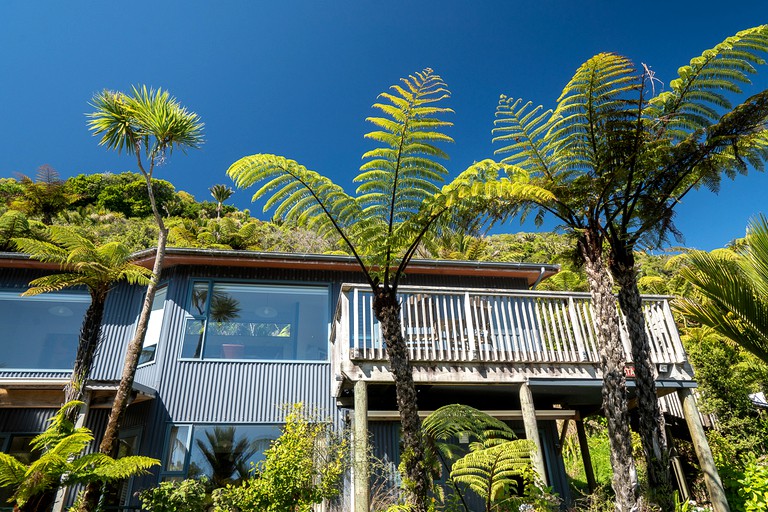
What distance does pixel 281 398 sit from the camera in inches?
357

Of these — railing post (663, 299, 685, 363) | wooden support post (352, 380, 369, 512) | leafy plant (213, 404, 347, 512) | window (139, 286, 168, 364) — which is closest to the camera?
leafy plant (213, 404, 347, 512)

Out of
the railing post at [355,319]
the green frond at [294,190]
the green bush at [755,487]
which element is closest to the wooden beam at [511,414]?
the railing post at [355,319]

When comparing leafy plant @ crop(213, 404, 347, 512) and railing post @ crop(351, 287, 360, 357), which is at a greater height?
railing post @ crop(351, 287, 360, 357)

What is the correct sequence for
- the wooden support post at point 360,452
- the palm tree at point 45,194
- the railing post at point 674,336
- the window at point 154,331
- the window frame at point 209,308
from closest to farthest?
the wooden support post at point 360,452
the railing post at point 674,336
the window frame at point 209,308
the window at point 154,331
the palm tree at point 45,194

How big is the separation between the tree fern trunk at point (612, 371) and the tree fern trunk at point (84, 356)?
23.9 ft

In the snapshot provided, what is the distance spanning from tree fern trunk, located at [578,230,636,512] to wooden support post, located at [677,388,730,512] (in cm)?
235

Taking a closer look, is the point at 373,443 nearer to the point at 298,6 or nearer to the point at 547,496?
the point at 547,496

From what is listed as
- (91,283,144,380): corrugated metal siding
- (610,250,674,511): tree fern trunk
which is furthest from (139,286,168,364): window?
(610,250,674,511): tree fern trunk

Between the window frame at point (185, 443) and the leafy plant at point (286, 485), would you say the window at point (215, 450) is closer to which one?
the window frame at point (185, 443)

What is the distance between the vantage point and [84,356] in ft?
21.7

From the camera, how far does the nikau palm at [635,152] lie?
562 centimetres

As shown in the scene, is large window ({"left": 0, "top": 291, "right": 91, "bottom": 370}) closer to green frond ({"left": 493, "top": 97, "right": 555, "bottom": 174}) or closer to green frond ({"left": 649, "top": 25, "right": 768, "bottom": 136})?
green frond ({"left": 493, "top": 97, "right": 555, "bottom": 174})

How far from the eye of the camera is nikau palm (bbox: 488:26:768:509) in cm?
562

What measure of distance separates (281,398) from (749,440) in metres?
9.00
